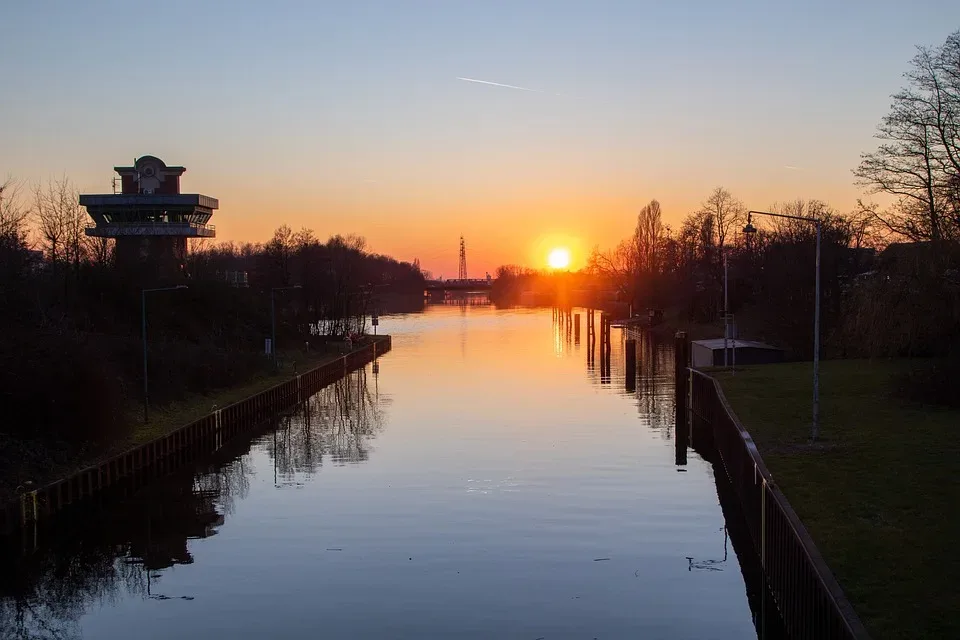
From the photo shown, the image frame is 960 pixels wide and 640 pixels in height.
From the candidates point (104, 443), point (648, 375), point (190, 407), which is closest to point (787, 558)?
point (104, 443)

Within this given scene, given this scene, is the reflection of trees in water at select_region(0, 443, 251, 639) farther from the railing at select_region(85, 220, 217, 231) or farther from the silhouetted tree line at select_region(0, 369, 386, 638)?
the railing at select_region(85, 220, 217, 231)

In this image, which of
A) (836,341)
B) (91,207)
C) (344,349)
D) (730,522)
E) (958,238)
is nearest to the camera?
(730,522)

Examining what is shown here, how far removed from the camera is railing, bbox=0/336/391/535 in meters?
24.3

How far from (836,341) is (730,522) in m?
23.9

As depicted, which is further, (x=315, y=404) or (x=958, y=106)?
(x=315, y=404)

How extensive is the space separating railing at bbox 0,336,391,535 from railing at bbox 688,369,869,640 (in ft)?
60.0

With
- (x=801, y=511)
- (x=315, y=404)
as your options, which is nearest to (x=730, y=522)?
(x=801, y=511)

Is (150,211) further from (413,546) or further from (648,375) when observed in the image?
(413,546)

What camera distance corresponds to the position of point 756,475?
2178 cm

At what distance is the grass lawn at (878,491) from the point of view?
1364 centimetres

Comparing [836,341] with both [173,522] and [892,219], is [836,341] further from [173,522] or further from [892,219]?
[173,522]

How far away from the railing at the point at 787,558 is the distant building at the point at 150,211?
64385mm

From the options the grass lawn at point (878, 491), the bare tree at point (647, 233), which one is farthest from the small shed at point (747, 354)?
the bare tree at point (647, 233)

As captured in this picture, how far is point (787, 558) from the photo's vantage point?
55.4 feet
